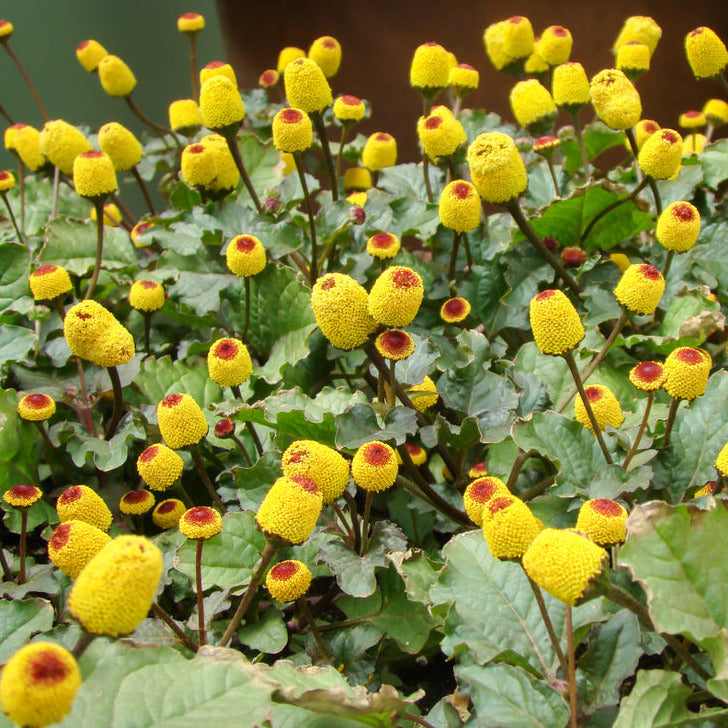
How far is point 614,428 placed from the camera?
833 mm

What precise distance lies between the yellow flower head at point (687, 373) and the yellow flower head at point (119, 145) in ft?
2.76

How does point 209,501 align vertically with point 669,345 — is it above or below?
below

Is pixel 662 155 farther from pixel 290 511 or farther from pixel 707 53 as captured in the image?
pixel 290 511

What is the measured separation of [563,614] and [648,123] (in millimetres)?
791

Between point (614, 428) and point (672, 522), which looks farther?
point (614, 428)

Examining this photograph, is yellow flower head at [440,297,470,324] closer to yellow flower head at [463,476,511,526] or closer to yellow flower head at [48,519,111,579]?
yellow flower head at [463,476,511,526]

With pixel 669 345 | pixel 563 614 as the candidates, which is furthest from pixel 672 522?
pixel 669 345

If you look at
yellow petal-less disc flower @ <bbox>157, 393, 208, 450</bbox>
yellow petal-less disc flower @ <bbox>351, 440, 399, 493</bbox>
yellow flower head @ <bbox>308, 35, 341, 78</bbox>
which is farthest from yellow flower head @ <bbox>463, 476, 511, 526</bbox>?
yellow flower head @ <bbox>308, 35, 341, 78</bbox>

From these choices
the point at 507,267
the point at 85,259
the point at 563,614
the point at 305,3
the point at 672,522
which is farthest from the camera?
the point at 305,3

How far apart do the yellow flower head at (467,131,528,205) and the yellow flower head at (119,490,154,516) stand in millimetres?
502

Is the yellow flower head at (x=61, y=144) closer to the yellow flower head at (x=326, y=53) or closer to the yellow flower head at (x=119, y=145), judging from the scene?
the yellow flower head at (x=119, y=145)

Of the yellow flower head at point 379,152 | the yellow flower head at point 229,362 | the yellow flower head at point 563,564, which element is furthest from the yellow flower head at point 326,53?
the yellow flower head at point 563,564

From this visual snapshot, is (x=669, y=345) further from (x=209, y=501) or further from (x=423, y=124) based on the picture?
(x=209, y=501)

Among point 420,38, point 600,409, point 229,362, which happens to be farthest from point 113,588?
point 420,38
